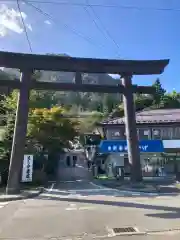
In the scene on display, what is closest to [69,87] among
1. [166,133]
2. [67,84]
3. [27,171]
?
[67,84]

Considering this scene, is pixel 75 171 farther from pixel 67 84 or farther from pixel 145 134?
pixel 67 84

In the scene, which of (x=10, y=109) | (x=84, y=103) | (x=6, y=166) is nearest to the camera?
(x=6, y=166)

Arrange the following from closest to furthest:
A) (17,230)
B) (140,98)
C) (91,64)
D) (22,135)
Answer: (17,230) → (22,135) → (91,64) → (140,98)

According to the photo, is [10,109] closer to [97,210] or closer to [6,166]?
[6,166]

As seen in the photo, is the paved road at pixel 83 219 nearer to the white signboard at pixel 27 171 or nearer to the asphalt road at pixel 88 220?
the asphalt road at pixel 88 220

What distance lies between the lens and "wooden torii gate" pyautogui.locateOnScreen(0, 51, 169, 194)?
1688 centimetres

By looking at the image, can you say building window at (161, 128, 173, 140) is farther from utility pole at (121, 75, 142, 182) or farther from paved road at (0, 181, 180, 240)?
paved road at (0, 181, 180, 240)

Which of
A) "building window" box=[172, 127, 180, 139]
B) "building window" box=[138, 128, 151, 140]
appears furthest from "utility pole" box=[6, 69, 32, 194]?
"building window" box=[172, 127, 180, 139]

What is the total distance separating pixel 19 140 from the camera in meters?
16.9

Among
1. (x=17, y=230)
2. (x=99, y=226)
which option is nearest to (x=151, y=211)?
(x=99, y=226)

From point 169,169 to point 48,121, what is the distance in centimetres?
1301

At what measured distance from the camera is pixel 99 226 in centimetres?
826

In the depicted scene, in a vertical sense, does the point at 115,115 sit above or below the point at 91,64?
above

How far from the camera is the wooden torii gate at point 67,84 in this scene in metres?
16.9
